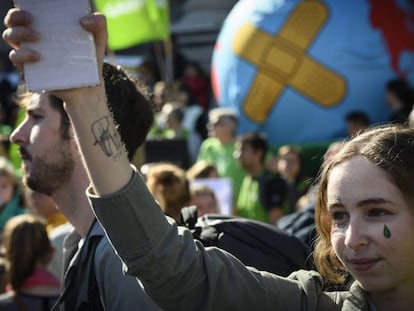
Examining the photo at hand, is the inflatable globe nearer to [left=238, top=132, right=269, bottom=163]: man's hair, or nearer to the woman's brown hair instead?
[left=238, top=132, right=269, bottom=163]: man's hair

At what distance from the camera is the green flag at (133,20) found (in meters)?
10.5

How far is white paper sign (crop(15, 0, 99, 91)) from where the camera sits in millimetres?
1839

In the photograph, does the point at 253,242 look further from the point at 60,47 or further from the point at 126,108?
the point at 60,47

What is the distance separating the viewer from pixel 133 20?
10.6 m

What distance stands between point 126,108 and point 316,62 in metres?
6.23

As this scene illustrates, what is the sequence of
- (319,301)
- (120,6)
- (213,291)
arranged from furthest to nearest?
(120,6) < (319,301) < (213,291)

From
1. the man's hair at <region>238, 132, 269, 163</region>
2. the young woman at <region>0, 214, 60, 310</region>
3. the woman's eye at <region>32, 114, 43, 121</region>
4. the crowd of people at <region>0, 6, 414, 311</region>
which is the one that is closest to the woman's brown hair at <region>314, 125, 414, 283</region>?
the crowd of people at <region>0, 6, 414, 311</region>

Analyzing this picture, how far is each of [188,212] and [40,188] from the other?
0.64 metres

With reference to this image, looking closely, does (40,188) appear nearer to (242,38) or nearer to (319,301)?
(319,301)

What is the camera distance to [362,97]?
31.1ft

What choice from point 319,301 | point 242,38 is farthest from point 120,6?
point 319,301

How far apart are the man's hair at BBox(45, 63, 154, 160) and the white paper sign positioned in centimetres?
135

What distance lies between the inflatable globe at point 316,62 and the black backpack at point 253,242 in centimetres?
637

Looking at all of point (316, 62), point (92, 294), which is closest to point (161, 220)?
point (92, 294)
